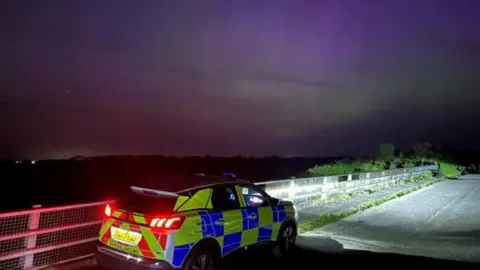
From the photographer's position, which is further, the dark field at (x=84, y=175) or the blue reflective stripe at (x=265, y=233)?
the dark field at (x=84, y=175)

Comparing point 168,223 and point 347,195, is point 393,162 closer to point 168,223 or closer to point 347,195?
point 347,195

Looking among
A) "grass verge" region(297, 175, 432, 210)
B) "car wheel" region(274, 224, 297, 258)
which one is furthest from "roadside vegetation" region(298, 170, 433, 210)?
"car wheel" region(274, 224, 297, 258)

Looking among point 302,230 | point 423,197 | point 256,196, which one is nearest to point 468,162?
point 423,197

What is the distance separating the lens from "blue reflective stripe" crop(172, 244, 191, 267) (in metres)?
5.58

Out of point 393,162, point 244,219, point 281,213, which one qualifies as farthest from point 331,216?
point 393,162

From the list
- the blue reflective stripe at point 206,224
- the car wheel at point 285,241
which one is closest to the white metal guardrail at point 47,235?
the blue reflective stripe at point 206,224

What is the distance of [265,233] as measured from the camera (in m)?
7.43

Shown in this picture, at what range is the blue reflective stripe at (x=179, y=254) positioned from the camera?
18.3 ft

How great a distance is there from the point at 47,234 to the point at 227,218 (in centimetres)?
308

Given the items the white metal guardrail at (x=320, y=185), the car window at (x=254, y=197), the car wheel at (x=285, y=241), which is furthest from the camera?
the white metal guardrail at (x=320, y=185)

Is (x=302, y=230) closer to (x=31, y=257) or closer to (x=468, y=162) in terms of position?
(x=31, y=257)

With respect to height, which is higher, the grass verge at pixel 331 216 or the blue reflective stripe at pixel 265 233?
the blue reflective stripe at pixel 265 233

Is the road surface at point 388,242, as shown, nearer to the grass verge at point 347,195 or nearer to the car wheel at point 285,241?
the car wheel at point 285,241

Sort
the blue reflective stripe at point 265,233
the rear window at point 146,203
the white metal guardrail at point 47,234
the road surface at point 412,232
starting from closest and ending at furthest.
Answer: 1. the rear window at point 146,203
2. the white metal guardrail at point 47,234
3. the blue reflective stripe at point 265,233
4. the road surface at point 412,232
